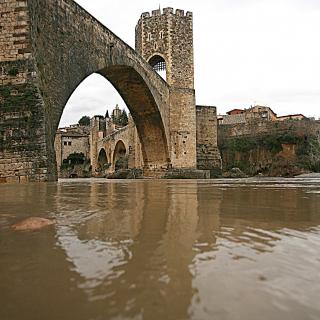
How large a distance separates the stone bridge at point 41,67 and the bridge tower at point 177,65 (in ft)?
17.1

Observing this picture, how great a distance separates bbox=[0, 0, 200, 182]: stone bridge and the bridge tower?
520cm

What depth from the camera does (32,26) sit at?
8336 mm

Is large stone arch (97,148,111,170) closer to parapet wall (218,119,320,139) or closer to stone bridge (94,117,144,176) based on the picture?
stone bridge (94,117,144,176)

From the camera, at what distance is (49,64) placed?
9.13m

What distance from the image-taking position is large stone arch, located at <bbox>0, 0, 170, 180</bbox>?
7.51m

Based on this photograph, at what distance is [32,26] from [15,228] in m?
7.59

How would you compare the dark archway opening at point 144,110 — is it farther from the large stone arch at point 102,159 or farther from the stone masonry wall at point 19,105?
the large stone arch at point 102,159

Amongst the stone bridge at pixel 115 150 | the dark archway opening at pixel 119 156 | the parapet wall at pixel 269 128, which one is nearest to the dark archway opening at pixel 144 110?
the stone bridge at pixel 115 150

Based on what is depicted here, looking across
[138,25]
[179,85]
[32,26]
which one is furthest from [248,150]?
[32,26]

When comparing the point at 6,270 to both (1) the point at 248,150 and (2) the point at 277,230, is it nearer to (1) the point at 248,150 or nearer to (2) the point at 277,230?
(2) the point at 277,230

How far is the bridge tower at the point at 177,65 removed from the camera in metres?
A: 19.5

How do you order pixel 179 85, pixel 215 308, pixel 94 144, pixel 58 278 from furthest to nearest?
pixel 94 144 < pixel 179 85 < pixel 58 278 < pixel 215 308

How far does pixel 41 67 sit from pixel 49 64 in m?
0.48

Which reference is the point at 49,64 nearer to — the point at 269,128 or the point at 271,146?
the point at 271,146
